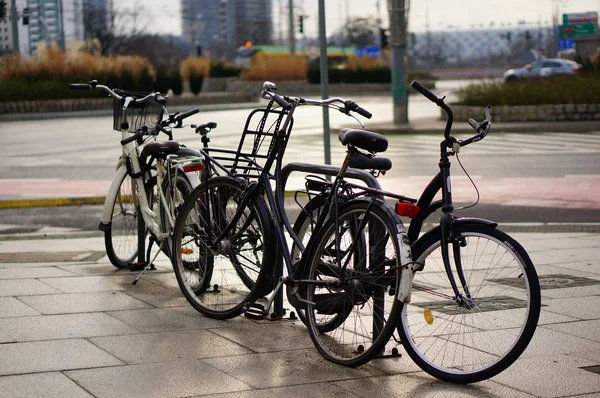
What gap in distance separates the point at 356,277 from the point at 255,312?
1.04 m

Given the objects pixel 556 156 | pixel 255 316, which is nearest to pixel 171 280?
pixel 255 316

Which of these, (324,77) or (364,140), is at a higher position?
(324,77)

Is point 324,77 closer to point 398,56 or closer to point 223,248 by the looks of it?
point 223,248

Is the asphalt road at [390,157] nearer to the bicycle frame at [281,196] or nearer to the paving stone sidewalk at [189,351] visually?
the paving stone sidewalk at [189,351]

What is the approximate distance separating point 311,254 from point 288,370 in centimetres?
65

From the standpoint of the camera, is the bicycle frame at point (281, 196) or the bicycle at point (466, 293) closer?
the bicycle at point (466, 293)

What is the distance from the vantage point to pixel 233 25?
17500cm

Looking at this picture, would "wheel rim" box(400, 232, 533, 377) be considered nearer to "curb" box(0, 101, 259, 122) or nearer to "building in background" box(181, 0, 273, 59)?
"curb" box(0, 101, 259, 122)

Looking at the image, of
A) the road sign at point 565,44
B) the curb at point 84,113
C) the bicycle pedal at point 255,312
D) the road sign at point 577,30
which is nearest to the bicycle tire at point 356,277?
the bicycle pedal at point 255,312

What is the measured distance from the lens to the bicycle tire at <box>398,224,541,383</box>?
16.8 ft

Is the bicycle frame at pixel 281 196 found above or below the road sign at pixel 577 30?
below

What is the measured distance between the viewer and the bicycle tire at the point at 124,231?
8602 mm

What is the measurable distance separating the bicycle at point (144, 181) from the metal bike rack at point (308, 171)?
1224 millimetres

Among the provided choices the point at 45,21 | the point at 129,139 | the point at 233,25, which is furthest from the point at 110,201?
the point at 233,25
